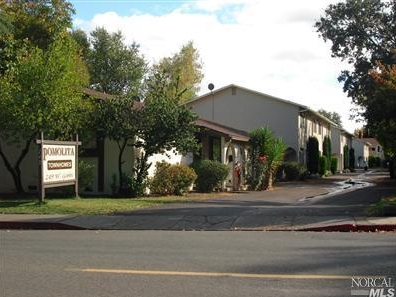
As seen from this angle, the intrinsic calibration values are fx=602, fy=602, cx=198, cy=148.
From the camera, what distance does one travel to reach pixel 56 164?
20.0 meters

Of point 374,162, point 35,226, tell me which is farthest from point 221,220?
point 374,162

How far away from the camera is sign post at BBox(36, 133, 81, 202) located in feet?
62.5

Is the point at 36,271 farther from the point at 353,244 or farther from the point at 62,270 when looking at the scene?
the point at 353,244

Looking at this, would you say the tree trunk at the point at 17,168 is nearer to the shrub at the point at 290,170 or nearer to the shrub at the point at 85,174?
the shrub at the point at 85,174

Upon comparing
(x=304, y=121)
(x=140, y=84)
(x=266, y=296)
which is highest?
(x=140, y=84)

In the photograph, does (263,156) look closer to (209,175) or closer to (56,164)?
(209,175)

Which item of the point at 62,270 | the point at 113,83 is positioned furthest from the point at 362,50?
the point at 62,270

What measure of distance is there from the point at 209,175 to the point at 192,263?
18.3 metres

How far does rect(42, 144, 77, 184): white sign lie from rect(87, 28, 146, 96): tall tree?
137 feet

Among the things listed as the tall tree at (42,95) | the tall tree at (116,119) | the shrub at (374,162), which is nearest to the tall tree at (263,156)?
the tall tree at (116,119)

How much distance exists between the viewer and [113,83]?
64188mm

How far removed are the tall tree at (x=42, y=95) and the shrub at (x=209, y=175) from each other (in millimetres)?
7007

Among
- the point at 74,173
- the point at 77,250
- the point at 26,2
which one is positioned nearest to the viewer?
the point at 77,250

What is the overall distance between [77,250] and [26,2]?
27195mm
